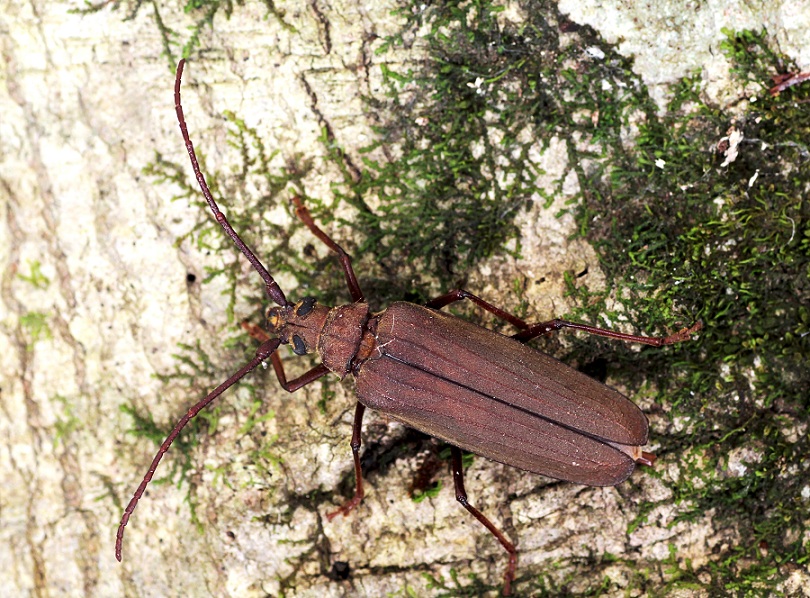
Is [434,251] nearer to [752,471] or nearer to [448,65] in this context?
[448,65]

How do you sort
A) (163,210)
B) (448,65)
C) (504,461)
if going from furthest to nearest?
(163,210) < (448,65) < (504,461)

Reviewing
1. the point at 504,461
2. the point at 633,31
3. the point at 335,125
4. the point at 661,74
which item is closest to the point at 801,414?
the point at 504,461

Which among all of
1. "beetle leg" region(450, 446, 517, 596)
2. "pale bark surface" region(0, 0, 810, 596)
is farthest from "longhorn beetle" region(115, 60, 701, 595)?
"pale bark surface" region(0, 0, 810, 596)

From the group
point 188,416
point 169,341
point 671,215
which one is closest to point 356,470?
point 188,416

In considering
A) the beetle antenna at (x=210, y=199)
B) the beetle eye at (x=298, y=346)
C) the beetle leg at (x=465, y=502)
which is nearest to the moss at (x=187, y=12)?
the beetle antenna at (x=210, y=199)

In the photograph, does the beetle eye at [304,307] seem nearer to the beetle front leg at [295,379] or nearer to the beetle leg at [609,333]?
the beetle front leg at [295,379]

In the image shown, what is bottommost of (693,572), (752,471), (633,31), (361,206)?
(693,572)

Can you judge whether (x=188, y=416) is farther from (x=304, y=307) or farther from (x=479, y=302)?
(x=479, y=302)
